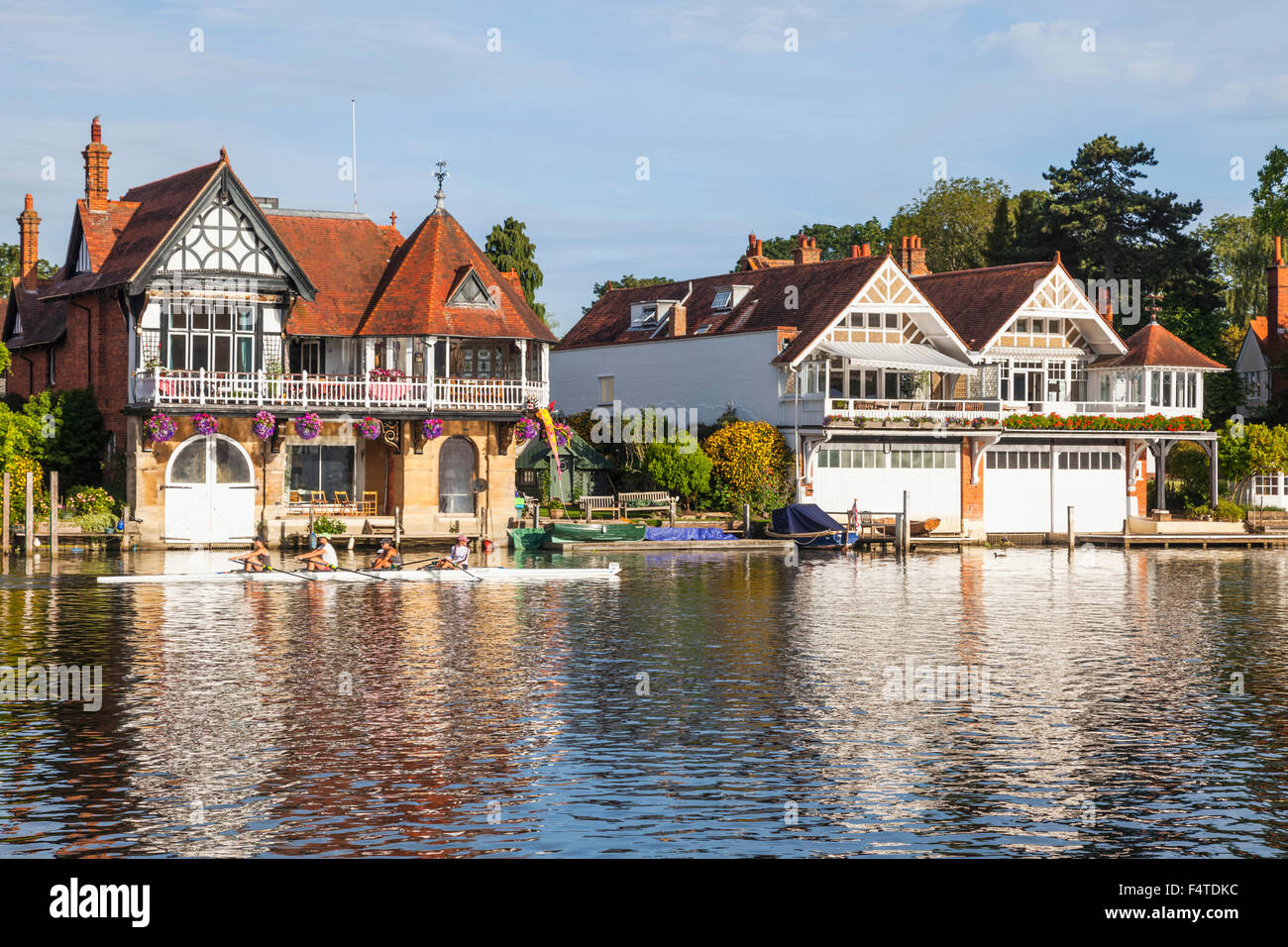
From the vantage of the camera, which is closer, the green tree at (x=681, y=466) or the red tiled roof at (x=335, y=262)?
the red tiled roof at (x=335, y=262)

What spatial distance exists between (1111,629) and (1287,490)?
42711mm

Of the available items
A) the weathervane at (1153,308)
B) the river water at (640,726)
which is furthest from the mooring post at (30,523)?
the weathervane at (1153,308)

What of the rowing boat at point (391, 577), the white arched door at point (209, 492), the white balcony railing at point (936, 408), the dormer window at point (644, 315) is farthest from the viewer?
the dormer window at point (644, 315)

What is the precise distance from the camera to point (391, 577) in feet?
153

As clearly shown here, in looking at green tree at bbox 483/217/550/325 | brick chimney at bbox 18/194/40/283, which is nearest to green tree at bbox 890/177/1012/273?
green tree at bbox 483/217/550/325

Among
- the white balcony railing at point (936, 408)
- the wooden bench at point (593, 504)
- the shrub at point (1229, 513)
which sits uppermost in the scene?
the white balcony railing at point (936, 408)

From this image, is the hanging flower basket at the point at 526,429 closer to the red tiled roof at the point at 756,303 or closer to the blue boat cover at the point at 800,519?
the blue boat cover at the point at 800,519

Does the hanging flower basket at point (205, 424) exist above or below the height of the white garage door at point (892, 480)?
above

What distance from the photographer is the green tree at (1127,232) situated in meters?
97.1

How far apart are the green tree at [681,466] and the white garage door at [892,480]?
17.6ft

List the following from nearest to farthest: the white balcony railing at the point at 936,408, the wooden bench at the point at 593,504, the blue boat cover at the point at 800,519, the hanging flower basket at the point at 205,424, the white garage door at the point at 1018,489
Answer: the hanging flower basket at the point at 205,424 < the blue boat cover at the point at 800,519 < the wooden bench at the point at 593,504 < the white balcony railing at the point at 936,408 < the white garage door at the point at 1018,489

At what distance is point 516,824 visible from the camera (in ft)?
58.7
